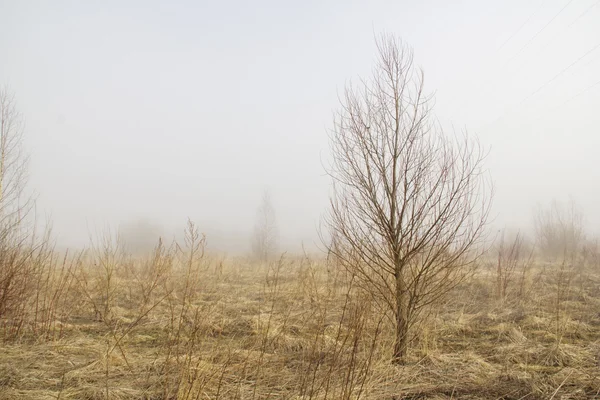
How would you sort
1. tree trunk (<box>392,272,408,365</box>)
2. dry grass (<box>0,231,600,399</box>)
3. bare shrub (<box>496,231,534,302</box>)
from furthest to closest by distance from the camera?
bare shrub (<box>496,231,534,302</box>) → tree trunk (<box>392,272,408,365</box>) → dry grass (<box>0,231,600,399</box>)

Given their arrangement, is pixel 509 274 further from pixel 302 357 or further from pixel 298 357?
pixel 302 357

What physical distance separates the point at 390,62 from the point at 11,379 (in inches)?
206

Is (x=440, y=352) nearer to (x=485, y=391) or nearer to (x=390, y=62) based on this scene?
(x=485, y=391)

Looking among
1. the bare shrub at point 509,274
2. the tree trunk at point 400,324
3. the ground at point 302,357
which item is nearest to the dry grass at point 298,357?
the ground at point 302,357

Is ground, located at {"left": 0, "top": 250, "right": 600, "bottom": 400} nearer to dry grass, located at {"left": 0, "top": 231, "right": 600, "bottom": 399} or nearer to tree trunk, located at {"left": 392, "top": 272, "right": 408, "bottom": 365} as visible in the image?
dry grass, located at {"left": 0, "top": 231, "right": 600, "bottom": 399}

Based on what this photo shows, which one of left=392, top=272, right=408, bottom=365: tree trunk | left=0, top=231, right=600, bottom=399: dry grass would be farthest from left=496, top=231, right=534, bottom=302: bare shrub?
left=392, top=272, right=408, bottom=365: tree trunk

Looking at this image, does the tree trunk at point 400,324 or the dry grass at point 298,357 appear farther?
the tree trunk at point 400,324

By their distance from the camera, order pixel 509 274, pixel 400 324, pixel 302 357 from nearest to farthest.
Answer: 1. pixel 302 357
2. pixel 400 324
3. pixel 509 274

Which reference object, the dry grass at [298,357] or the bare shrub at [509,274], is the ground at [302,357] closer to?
the dry grass at [298,357]

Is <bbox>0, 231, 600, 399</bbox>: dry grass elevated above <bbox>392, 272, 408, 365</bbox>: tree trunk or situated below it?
below

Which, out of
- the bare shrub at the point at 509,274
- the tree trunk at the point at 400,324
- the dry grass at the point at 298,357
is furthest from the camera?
the bare shrub at the point at 509,274

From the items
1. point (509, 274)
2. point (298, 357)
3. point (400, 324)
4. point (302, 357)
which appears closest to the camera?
point (302, 357)

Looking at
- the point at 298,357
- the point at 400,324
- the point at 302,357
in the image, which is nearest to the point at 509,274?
the point at 400,324

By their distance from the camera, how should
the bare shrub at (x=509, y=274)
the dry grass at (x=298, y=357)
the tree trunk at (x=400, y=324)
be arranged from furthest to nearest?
1. the bare shrub at (x=509, y=274)
2. the tree trunk at (x=400, y=324)
3. the dry grass at (x=298, y=357)
